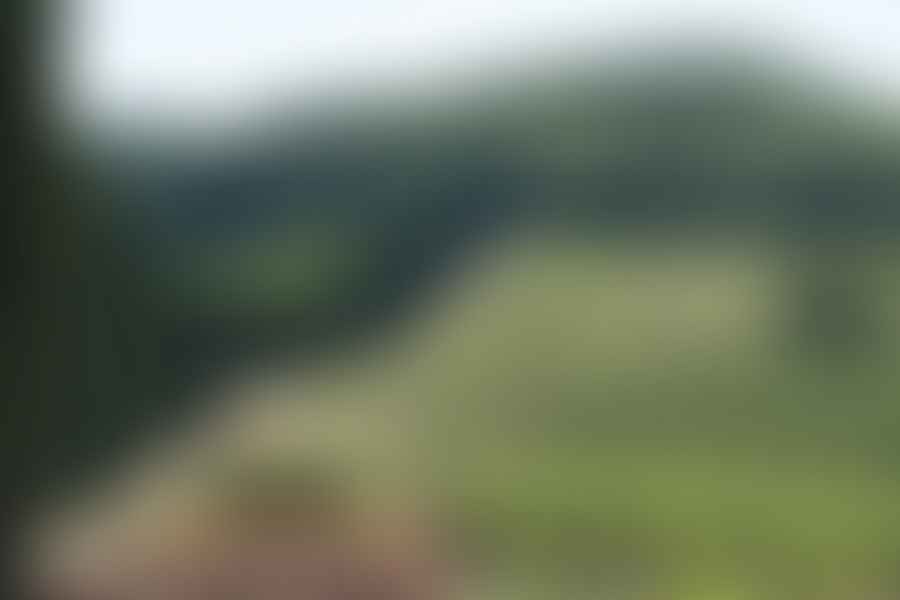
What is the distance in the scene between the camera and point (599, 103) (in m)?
0.54

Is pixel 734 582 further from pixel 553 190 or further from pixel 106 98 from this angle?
pixel 106 98

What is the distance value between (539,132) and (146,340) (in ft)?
0.68

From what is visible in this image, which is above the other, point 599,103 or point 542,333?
point 599,103

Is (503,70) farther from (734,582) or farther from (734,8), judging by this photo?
(734,582)

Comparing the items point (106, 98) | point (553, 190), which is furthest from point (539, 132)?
point (106, 98)

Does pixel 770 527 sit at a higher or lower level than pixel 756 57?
lower

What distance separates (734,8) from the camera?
54 centimetres

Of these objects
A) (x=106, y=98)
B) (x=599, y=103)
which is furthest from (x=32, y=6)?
(x=599, y=103)

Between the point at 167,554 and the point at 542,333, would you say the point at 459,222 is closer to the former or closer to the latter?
the point at 542,333

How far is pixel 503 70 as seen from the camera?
1.79ft

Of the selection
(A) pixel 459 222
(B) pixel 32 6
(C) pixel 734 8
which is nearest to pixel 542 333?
(A) pixel 459 222

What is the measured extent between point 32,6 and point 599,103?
0.26 metres

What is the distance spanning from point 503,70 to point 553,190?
59 mm

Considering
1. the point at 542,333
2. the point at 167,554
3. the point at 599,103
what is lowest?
the point at 167,554
